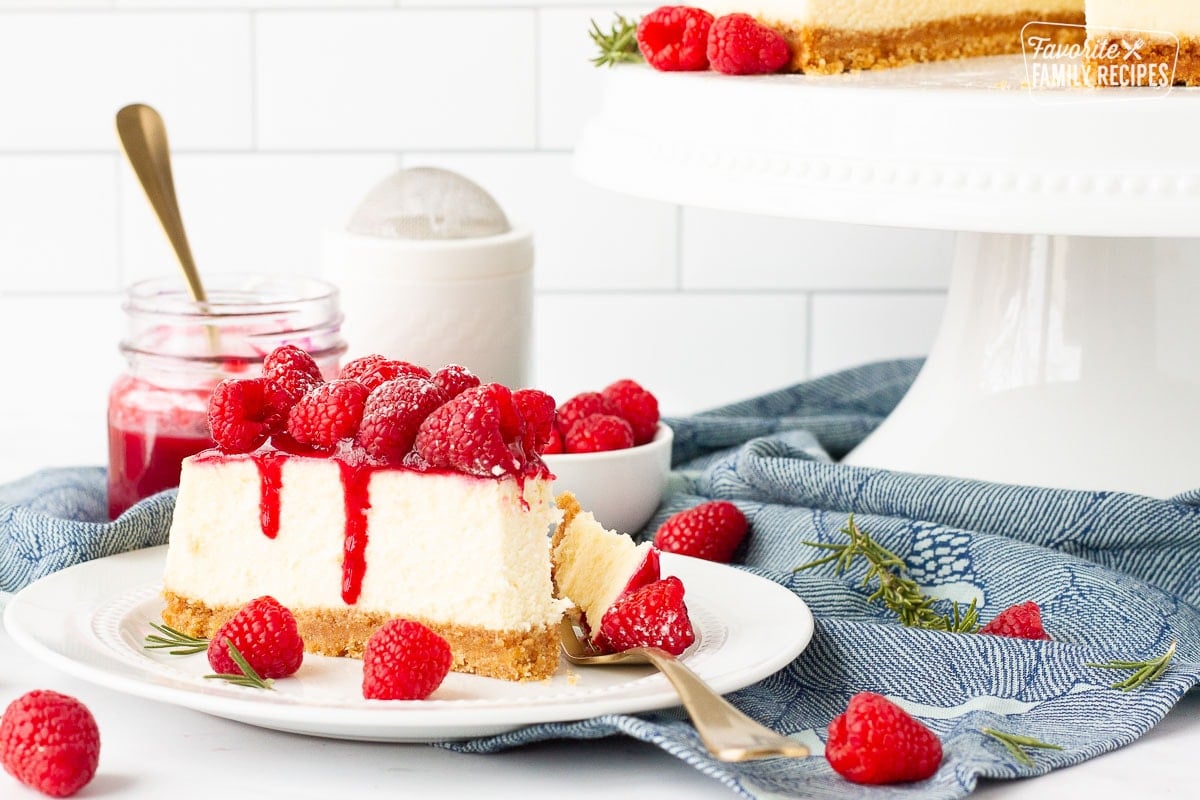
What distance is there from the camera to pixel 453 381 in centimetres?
107

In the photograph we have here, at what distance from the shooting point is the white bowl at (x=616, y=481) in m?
1.38

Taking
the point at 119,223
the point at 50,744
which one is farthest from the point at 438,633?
the point at 119,223

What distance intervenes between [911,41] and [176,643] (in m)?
1.03

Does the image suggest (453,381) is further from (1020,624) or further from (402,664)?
(1020,624)

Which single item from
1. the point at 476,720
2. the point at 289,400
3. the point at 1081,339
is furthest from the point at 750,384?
the point at 476,720

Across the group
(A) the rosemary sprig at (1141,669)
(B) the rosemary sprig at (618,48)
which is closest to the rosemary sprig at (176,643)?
(A) the rosemary sprig at (1141,669)

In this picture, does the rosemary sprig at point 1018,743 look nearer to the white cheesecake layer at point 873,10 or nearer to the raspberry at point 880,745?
the raspberry at point 880,745

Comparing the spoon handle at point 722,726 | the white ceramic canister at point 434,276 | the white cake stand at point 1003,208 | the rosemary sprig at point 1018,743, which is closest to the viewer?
the spoon handle at point 722,726

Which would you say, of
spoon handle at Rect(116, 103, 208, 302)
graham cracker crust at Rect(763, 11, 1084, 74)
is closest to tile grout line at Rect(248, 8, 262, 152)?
spoon handle at Rect(116, 103, 208, 302)

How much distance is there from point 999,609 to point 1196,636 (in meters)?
0.15

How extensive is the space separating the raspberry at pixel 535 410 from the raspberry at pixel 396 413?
58 mm

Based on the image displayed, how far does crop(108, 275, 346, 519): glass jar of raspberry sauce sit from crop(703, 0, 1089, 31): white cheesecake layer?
0.50 metres

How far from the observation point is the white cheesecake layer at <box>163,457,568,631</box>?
1.05 metres

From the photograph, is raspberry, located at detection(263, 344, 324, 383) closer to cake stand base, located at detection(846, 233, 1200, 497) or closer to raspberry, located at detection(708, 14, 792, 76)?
raspberry, located at detection(708, 14, 792, 76)
